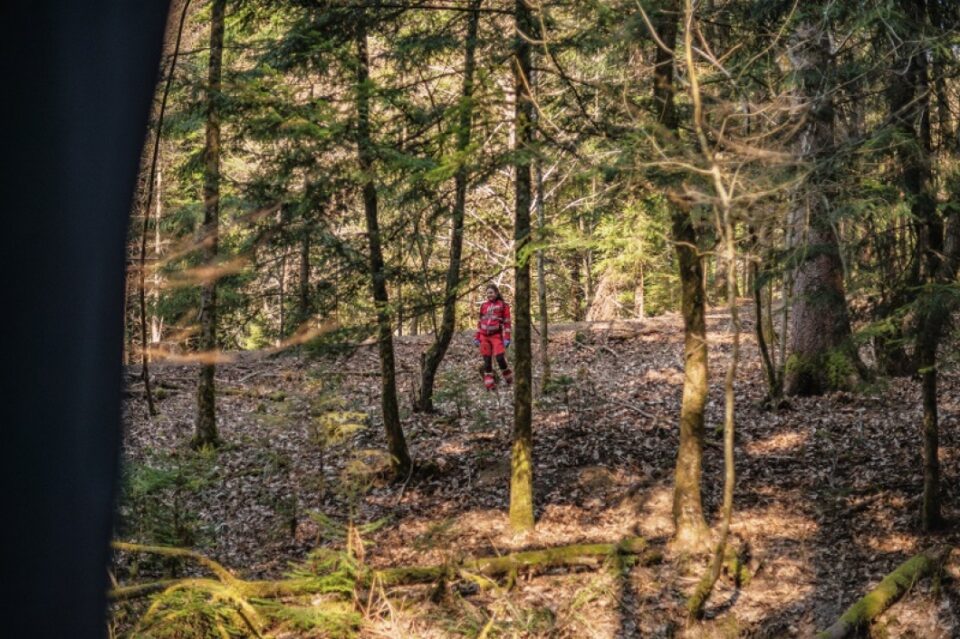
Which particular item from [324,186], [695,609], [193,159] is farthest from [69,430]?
[193,159]

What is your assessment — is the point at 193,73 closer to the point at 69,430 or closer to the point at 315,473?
the point at 315,473

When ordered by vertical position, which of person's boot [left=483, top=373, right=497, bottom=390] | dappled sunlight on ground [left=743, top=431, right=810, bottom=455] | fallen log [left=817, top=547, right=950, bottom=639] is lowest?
fallen log [left=817, top=547, right=950, bottom=639]

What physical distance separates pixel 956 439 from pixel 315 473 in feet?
28.0

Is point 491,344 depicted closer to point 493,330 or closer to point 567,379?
point 493,330

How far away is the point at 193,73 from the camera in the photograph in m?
11.9

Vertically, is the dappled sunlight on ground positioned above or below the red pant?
below

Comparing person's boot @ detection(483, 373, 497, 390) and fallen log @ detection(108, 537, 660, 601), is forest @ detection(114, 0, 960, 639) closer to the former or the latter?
fallen log @ detection(108, 537, 660, 601)

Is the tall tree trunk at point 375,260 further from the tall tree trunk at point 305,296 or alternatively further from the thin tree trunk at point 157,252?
the thin tree trunk at point 157,252

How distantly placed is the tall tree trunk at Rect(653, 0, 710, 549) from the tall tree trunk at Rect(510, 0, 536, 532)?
1.42 m

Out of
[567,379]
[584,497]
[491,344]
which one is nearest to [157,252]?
[491,344]

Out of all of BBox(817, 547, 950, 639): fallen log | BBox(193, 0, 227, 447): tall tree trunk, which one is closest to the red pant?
BBox(193, 0, 227, 447): tall tree trunk

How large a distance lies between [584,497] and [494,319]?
5376mm

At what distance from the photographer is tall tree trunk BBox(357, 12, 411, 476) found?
9.05 m

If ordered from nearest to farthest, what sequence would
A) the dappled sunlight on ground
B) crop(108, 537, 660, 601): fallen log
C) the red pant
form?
crop(108, 537, 660, 601): fallen log, the dappled sunlight on ground, the red pant
